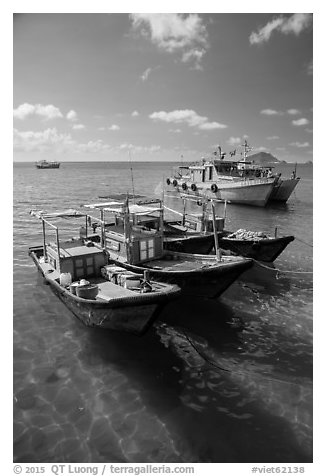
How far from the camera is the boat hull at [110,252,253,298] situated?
1491 centimetres

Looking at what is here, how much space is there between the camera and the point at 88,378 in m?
10.6

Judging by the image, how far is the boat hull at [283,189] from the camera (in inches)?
2035

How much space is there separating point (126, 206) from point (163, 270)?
12.1 feet

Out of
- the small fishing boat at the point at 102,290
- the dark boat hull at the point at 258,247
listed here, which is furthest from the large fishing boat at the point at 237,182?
the small fishing boat at the point at 102,290

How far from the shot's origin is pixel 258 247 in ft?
72.3

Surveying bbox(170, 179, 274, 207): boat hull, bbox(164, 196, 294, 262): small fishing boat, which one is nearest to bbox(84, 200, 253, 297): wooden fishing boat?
bbox(164, 196, 294, 262): small fishing boat

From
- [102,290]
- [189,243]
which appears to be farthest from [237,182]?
[102,290]

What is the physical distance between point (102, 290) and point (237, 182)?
39.6 meters

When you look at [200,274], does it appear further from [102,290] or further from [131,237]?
[102,290]

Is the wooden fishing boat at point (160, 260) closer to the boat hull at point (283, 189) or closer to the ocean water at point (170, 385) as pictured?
the ocean water at point (170, 385)

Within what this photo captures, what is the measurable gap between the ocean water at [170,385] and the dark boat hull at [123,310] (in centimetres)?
84

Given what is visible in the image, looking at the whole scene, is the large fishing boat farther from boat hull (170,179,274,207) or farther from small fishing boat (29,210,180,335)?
small fishing boat (29,210,180,335)

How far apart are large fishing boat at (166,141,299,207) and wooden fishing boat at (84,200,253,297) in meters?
31.7
